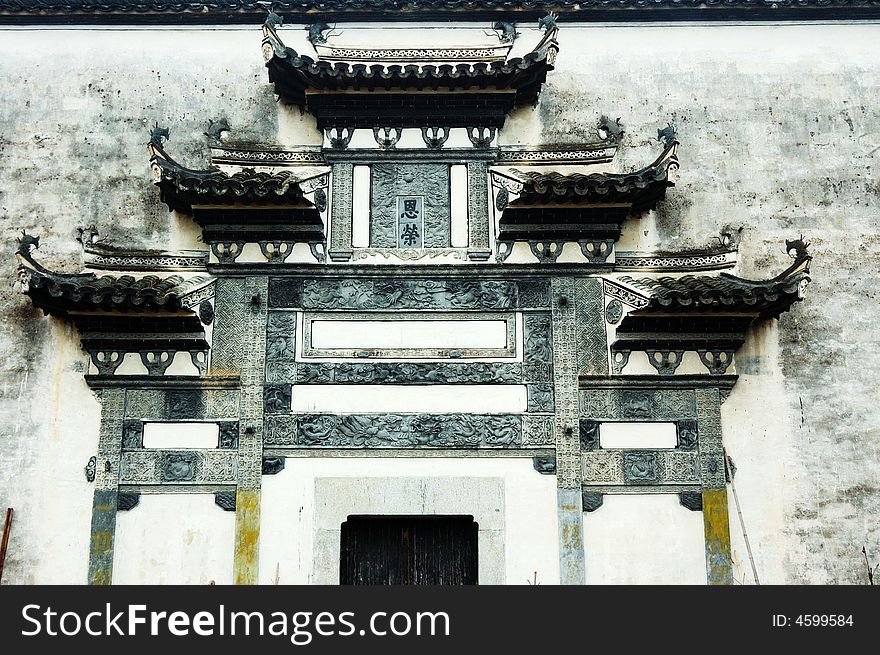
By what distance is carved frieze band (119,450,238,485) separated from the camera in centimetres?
1039

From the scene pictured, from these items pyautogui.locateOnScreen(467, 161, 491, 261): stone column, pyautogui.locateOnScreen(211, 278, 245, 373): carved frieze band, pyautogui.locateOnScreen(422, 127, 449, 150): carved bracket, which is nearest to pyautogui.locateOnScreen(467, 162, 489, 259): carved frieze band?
pyautogui.locateOnScreen(467, 161, 491, 261): stone column

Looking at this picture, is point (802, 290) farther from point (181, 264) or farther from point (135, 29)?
point (135, 29)

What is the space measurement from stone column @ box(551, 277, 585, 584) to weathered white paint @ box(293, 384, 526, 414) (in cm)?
42

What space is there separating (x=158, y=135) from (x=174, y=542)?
3948 millimetres

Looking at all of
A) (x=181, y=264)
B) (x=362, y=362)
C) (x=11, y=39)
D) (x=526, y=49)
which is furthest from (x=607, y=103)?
(x=11, y=39)

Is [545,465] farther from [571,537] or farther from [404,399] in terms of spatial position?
[404,399]

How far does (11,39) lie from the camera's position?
478 inches

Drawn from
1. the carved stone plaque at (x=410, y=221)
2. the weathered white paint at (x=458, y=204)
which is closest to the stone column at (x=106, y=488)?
the carved stone plaque at (x=410, y=221)

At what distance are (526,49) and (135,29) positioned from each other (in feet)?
14.0

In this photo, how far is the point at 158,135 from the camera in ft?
36.1

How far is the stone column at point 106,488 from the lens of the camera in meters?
10.2

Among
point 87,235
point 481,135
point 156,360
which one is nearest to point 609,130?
point 481,135

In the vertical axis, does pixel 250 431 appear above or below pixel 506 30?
below

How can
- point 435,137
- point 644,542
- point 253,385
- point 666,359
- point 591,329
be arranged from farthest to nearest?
point 435,137 < point 591,329 < point 666,359 < point 253,385 < point 644,542
